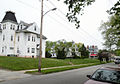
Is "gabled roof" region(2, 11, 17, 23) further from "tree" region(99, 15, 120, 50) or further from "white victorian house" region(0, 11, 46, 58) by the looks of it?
"tree" region(99, 15, 120, 50)

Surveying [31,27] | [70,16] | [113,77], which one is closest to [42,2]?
[70,16]

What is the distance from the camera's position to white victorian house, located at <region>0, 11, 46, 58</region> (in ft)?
110

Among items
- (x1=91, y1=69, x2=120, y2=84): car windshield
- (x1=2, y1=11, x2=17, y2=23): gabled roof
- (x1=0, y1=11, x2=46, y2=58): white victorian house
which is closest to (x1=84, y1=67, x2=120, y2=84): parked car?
(x1=91, y1=69, x2=120, y2=84): car windshield

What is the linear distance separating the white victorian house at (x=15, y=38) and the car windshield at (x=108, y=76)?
30186 mm

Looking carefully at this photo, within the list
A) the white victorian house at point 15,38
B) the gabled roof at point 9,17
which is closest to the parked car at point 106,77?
the white victorian house at point 15,38

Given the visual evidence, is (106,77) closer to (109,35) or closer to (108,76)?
(108,76)

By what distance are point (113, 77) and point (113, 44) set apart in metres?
37.4

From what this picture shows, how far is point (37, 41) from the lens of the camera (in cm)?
3978

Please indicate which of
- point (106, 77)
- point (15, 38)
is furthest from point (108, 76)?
point (15, 38)

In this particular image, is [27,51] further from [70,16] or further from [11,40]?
[70,16]

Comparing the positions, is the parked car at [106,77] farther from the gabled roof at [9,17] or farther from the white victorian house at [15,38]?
the gabled roof at [9,17]

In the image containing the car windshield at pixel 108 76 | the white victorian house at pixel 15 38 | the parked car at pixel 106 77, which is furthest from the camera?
the white victorian house at pixel 15 38

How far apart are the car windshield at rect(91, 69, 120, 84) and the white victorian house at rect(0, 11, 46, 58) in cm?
3019

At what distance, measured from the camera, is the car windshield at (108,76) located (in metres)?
5.57
